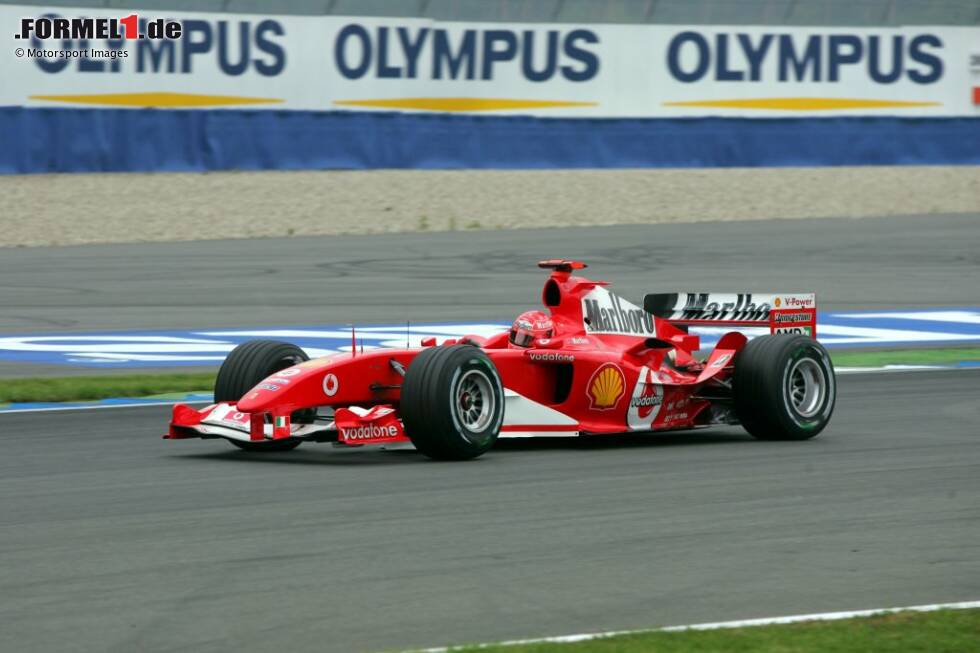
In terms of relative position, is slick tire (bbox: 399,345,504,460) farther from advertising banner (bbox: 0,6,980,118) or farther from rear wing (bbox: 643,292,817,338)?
advertising banner (bbox: 0,6,980,118)

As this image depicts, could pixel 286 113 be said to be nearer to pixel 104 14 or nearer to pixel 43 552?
pixel 104 14

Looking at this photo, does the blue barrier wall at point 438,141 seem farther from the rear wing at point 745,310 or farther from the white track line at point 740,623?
the white track line at point 740,623

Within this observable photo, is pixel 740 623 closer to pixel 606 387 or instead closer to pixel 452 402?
pixel 452 402

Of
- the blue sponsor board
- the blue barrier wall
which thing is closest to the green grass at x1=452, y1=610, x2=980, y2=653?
the blue sponsor board

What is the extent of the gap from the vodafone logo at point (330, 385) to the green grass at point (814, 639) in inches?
174

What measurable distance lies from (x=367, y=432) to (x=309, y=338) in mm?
7807

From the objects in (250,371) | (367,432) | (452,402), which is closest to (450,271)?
(250,371)

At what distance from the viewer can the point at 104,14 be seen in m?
28.4

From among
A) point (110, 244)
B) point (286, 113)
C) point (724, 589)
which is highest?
point (286, 113)

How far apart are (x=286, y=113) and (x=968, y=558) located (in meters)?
22.6

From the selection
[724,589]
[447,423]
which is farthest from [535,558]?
[447,423]

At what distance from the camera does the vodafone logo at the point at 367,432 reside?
32.3 feet

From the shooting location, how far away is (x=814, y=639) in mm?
5902

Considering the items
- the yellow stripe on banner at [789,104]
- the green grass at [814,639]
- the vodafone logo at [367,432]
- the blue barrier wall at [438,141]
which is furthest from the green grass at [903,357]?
the yellow stripe on banner at [789,104]
